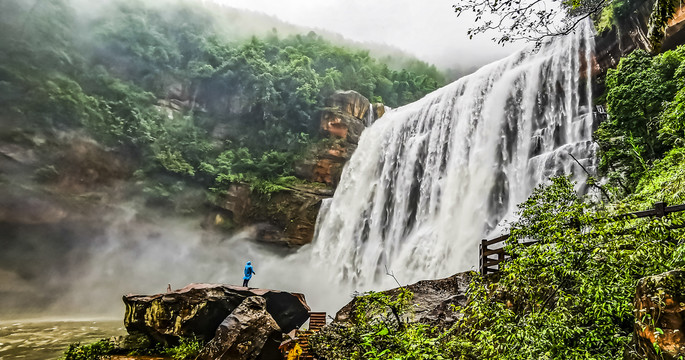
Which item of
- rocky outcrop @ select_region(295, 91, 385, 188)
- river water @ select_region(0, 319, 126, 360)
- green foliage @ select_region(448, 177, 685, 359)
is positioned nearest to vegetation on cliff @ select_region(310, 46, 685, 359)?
green foliage @ select_region(448, 177, 685, 359)

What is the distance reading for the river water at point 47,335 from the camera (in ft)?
38.6

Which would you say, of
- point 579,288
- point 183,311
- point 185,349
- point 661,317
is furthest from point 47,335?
point 661,317

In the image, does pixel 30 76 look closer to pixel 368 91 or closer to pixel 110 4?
pixel 110 4

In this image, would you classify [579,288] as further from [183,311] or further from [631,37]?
[631,37]

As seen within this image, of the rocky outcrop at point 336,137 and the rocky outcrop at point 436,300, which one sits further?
the rocky outcrop at point 336,137

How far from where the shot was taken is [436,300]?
8.43 m

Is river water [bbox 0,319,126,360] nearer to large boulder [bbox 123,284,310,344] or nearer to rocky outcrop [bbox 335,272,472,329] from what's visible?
large boulder [bbox 123,284,310,344]

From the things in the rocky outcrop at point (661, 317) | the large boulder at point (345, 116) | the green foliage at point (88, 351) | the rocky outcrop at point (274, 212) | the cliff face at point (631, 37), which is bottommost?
the green foliage at point (88, 351)

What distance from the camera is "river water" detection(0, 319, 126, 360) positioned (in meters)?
11.8

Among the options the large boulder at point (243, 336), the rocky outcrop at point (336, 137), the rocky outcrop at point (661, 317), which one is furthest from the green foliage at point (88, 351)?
the rocky outcrop at point (336, 137)

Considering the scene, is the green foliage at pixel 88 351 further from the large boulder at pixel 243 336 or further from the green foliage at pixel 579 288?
the green foliage at pixel 579 288

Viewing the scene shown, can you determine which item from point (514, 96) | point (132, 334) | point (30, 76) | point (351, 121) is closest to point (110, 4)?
point (30, 76)

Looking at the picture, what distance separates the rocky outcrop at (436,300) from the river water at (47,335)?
33.6ft

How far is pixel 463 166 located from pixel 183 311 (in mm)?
12014
